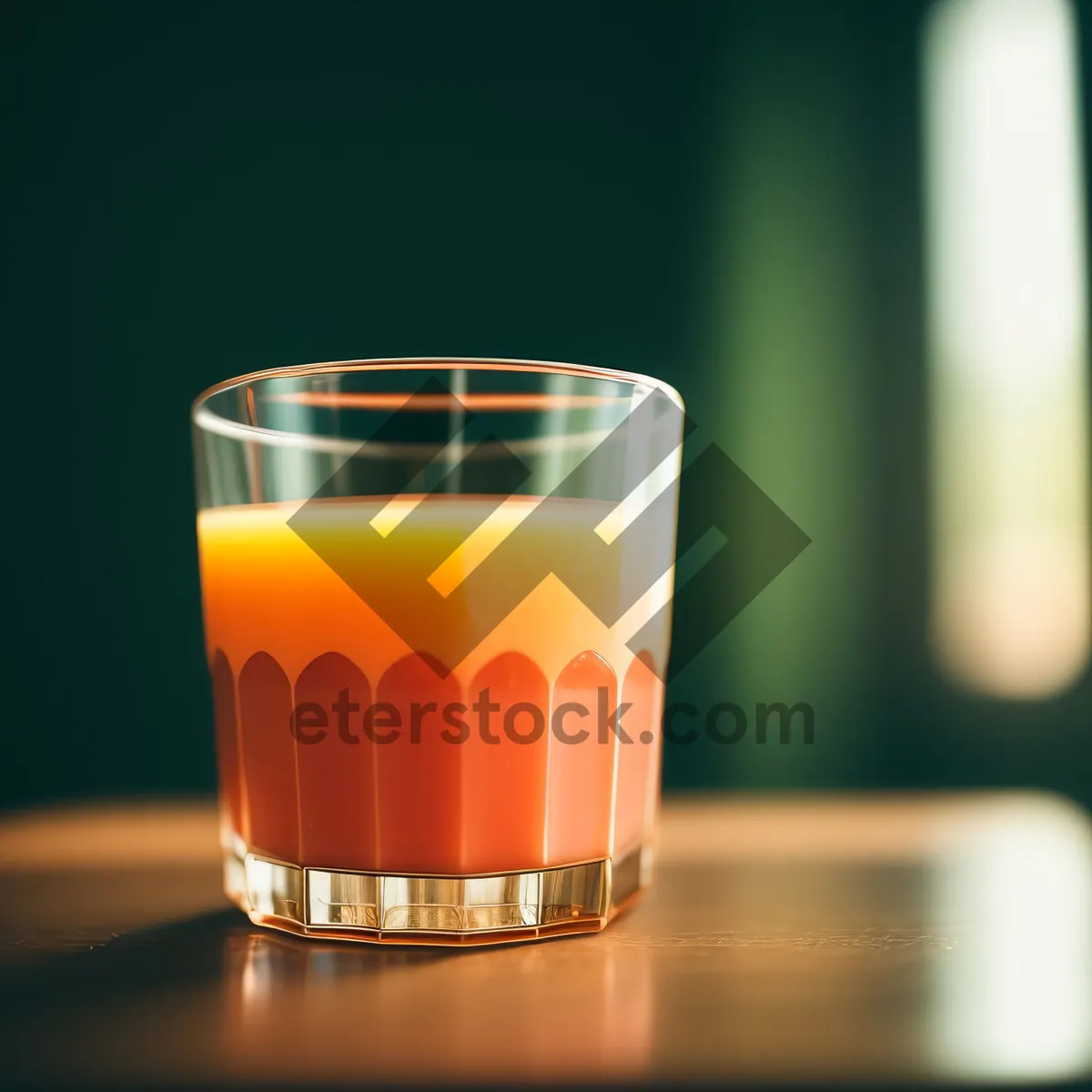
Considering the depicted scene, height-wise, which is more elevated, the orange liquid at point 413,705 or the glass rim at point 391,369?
the glass rim at point 391,369

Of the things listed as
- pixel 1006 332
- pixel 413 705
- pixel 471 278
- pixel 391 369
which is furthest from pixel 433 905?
pixel 1006 332

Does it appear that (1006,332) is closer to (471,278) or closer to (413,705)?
(471,278)

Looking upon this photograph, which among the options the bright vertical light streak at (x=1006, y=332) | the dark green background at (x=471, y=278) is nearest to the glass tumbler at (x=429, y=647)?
the dark green background at (x=471, y=278)

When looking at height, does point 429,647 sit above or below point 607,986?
above

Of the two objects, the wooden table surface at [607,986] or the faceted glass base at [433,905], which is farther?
the faceted glass base at [433,905]

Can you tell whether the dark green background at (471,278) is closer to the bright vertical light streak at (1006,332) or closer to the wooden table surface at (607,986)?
the bright vertical light streak at (1006,332)

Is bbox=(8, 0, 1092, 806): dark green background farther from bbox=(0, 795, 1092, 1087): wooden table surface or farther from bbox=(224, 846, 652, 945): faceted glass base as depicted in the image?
bbox=(224, 846, 652, 945): faceted glass base
